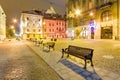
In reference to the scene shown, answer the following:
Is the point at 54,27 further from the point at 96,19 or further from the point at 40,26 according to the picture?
the point at 96,19

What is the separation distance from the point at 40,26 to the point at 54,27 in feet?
26.5

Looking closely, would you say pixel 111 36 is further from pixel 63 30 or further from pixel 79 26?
pixel 63 30

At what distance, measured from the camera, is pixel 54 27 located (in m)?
85.6

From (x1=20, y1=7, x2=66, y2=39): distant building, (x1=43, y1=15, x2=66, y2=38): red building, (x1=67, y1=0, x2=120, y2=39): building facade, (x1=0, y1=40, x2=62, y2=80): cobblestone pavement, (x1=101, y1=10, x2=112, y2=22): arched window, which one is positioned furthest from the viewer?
(x1=43, y1=15, x2=66, y2=38): red building

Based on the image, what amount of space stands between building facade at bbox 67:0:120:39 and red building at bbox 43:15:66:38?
22.2 meters

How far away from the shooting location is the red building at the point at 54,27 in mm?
83488

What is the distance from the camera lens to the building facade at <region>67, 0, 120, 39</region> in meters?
40.3

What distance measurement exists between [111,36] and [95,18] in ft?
30.5

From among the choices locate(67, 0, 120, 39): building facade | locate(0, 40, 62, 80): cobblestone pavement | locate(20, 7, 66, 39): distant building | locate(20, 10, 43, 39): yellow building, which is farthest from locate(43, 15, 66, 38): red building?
locate(0, 40, 62, 80): cobblestone pavement

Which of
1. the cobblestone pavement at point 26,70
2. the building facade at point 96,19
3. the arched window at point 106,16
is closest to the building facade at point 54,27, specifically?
the building facade at point 96,19

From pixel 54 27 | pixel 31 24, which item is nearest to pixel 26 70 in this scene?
pixel 31 24

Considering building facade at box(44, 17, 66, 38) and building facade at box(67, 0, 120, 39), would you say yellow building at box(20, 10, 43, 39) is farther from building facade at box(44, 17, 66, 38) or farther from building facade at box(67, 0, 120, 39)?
building facade at box(67, 0, 120, 39)

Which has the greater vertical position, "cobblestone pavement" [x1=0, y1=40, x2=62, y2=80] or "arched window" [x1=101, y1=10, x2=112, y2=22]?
"arched window" [x1=101, y1=10, x2=112, y2=22]

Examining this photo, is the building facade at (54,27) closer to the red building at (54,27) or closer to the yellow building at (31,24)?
the red building at (54,27)
